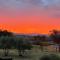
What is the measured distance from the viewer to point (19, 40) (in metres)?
56.5

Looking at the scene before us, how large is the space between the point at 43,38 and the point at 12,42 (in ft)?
127

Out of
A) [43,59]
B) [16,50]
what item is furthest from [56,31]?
[43,59]

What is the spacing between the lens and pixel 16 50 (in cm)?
5991

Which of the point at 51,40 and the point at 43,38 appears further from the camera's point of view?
the point at 43,38

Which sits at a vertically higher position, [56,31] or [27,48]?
[56,31]

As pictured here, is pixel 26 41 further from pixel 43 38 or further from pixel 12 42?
pixel 43 38

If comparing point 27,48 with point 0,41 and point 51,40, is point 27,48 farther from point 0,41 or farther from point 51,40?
point 51,40

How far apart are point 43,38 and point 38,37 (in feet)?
23.7

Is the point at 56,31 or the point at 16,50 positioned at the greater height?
the point at 56,31

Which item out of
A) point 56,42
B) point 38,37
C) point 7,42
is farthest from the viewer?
point 38,37

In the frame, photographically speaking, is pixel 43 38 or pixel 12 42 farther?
pixel 43 38

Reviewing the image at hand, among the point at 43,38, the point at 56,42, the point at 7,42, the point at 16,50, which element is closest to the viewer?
the point at 7,42

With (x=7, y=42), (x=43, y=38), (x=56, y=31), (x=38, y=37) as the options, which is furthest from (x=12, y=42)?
(x=38, y=37)

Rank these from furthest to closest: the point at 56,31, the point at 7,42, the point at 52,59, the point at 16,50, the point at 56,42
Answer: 1. the point at 56,31
2. the point at 56,42
3. the point at 16,50
4. the point at 7,42
5. the point at 52,59
